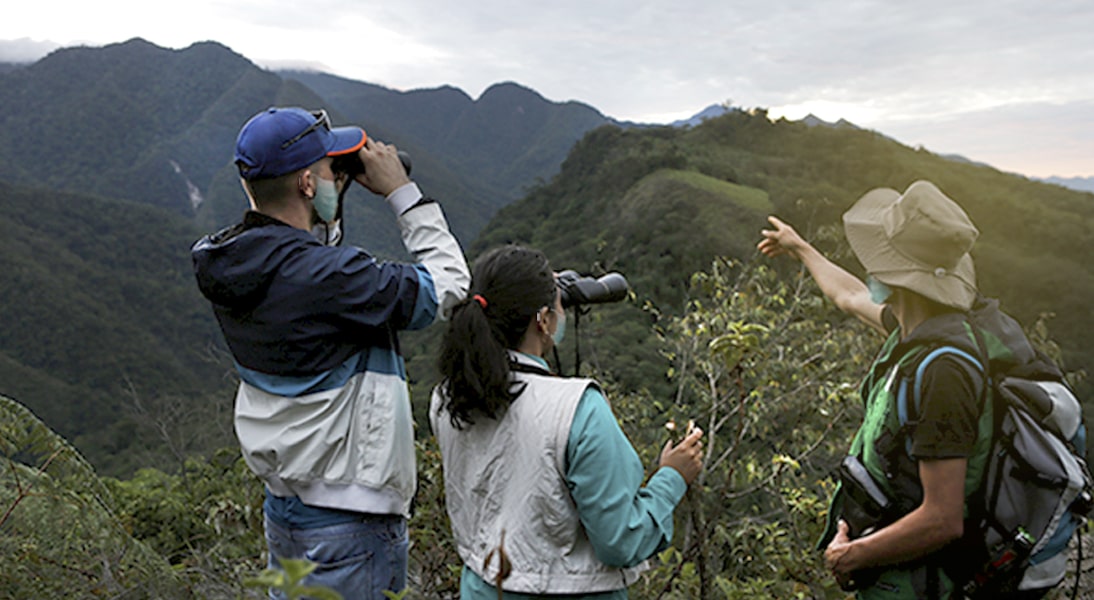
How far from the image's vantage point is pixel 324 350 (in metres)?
1.67

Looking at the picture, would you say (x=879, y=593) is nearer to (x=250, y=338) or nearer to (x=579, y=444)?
(x=579, y=444)

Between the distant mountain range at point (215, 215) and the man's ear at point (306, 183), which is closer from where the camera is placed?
the man's ear at point (306, 183)

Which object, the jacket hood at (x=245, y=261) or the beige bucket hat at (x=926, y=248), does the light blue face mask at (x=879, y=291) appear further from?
the jacket hood at (x=245, y=261)

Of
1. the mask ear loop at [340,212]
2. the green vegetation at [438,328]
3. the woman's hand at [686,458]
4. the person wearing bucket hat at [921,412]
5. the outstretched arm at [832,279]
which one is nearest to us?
the person wearing bucket hat at [921,412]

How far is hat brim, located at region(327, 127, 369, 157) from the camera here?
1.82 metres

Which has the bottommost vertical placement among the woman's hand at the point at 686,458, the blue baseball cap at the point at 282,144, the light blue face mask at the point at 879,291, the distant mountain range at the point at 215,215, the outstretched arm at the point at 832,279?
the distant mountain range at the point at 215,215

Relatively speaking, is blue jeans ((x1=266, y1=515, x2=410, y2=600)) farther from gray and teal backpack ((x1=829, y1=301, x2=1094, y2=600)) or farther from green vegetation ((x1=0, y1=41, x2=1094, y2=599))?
gray and teal backpack ((x1=829, y1=301, x2=1094, y2=600))

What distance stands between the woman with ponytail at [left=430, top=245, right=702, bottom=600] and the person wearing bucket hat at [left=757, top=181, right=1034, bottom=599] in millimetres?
424

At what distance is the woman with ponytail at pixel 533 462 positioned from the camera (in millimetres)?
1551

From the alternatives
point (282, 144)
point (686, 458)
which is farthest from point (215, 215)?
point (686, 458)

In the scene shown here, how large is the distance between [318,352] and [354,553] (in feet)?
1.52

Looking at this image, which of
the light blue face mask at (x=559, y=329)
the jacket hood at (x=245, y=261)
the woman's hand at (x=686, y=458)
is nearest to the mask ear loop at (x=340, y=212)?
the jacket hood at (x=245, y=261)

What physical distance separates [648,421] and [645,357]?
12.1 metres

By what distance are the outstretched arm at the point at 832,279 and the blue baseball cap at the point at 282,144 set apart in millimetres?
1372
